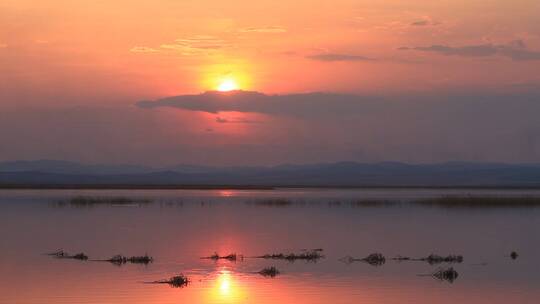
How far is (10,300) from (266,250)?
674 inches

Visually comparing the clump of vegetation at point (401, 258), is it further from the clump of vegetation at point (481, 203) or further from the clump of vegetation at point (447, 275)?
the clump of vegetation at point (481, 203)

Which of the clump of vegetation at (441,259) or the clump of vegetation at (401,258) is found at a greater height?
the clump of vegetation at (401,258)

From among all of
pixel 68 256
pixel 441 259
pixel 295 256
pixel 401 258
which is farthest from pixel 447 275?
pixel 68 256

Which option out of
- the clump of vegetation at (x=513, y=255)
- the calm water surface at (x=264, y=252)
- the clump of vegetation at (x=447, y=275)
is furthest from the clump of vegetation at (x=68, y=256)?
the clump of vegetation at (x=513, y=255)

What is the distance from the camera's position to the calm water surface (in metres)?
27.5

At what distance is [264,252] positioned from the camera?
133 feet

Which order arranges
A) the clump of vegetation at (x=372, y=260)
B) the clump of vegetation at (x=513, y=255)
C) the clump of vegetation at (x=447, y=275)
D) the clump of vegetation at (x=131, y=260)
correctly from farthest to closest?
the clump of vegetation at (x=513, y=255)
the clump of vegetation at (x=372, y=260)
the clump of vegetation at (x=131, y=260)
the clump of vegetation at (x=447, y=275)

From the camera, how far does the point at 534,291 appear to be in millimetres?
28703

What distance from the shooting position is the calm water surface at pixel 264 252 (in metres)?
27.5

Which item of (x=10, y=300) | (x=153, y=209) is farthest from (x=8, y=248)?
(x=153, y=209)

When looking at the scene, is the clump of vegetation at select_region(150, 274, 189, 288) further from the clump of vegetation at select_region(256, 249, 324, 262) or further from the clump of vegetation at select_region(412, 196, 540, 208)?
the clump of vegetation at select_region(412, 196, 540, 208)

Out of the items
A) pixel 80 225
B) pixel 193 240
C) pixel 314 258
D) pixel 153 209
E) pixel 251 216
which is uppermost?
pixel 153 209

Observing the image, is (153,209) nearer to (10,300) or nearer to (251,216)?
(251,216)

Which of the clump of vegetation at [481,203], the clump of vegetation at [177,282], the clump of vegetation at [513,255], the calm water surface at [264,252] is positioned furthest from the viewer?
the clump of vegetation at [481,203]
